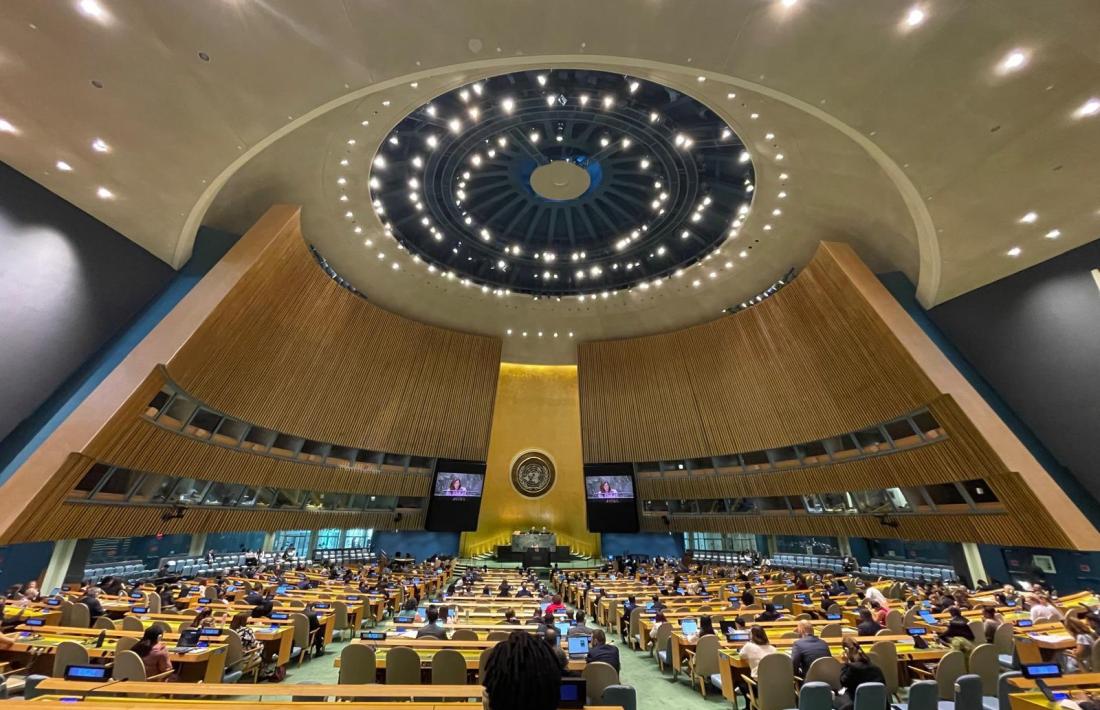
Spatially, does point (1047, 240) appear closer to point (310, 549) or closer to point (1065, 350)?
point (1065, 350)

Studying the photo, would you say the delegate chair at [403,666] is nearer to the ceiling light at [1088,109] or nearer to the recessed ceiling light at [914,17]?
the recessed ceiling light at [914,17]

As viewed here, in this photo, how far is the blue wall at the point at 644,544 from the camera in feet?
84.2

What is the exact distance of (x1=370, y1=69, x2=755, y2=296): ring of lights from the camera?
43.7ft

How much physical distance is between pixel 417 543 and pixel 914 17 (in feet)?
87.5

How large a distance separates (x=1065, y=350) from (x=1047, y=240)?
279 cm

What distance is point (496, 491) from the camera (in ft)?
89.5

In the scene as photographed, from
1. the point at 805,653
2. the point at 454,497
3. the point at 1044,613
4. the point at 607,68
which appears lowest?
the point at 805,653

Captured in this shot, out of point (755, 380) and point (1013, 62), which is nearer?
point (1013, 62)

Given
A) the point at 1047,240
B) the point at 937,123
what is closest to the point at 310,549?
the point at 937,123

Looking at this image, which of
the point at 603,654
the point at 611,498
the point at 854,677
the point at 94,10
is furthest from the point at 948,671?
the point at 611,498

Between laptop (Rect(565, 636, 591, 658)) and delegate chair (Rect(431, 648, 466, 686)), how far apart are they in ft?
4.65

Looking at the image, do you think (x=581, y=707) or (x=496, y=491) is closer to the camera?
(x=581, y=707)

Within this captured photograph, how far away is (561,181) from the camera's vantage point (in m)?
17.0

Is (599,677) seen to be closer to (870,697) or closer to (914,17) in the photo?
(870,697)
